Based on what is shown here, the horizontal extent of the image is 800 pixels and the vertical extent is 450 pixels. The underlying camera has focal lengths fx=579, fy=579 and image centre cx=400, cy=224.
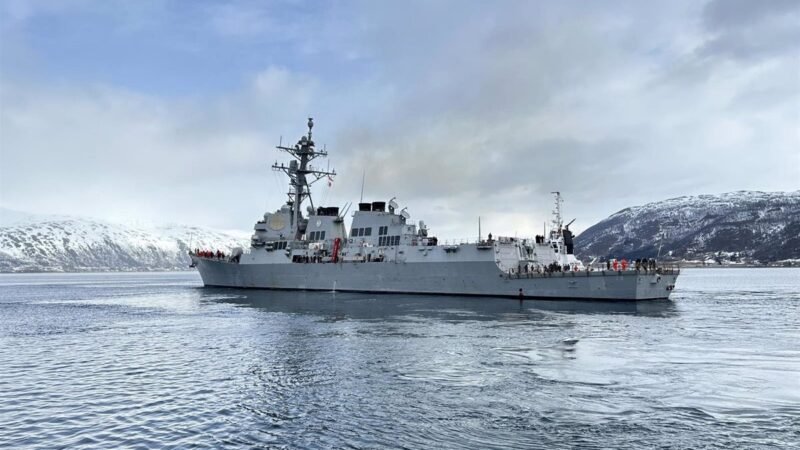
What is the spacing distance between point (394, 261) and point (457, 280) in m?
5.71

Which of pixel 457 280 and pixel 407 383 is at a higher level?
pixel 457 280

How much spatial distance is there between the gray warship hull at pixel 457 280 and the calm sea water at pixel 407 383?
9286 mm

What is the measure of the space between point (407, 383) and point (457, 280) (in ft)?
96.1

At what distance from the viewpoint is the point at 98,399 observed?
46.0 feet

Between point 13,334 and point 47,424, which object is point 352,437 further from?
point 13,334

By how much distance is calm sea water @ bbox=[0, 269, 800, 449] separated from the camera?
1099 centimetres

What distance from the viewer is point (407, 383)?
50.0 feet

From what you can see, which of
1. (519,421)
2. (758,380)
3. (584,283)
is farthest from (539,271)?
(519,421)

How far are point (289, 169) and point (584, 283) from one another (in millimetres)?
31873

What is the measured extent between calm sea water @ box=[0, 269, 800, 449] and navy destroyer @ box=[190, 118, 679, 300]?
10.6 m

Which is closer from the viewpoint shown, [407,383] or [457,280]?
[407,383]

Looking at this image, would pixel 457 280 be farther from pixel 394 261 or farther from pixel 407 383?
pixel 407 383

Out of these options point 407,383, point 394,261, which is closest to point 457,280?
point 394,261

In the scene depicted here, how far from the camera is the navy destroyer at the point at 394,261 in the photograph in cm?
4041
